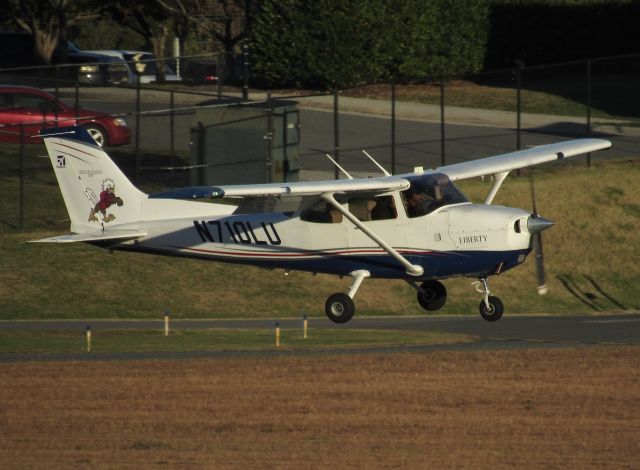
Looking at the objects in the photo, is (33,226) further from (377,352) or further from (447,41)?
(447,41)

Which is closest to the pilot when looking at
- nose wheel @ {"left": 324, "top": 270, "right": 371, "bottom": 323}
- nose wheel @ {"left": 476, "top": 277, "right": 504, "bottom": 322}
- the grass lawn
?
nose wheel @ {"left": 476, "top": 277, "right": 504, "bottom": 322}

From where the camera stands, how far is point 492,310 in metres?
26.0

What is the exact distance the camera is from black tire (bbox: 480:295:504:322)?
2597 centimetres

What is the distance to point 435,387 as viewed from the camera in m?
26.6

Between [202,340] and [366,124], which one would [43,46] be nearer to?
[366,124]

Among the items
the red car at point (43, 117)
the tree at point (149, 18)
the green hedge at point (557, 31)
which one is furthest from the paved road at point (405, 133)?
the tree at point (149, 18)

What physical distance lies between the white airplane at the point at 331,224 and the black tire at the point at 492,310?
0.07 feet

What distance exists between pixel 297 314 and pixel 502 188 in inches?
324

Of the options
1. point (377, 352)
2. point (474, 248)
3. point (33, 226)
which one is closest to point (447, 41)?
point (33, 226)

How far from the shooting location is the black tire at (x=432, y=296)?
87.6 feet

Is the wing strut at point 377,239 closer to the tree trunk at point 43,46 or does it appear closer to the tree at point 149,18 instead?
the tree at point 149,18

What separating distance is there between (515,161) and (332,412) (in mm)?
7062

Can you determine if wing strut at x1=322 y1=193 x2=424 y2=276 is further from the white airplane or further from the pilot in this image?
the pilot

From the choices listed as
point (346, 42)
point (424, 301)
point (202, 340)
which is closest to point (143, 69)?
point (346, 42)
